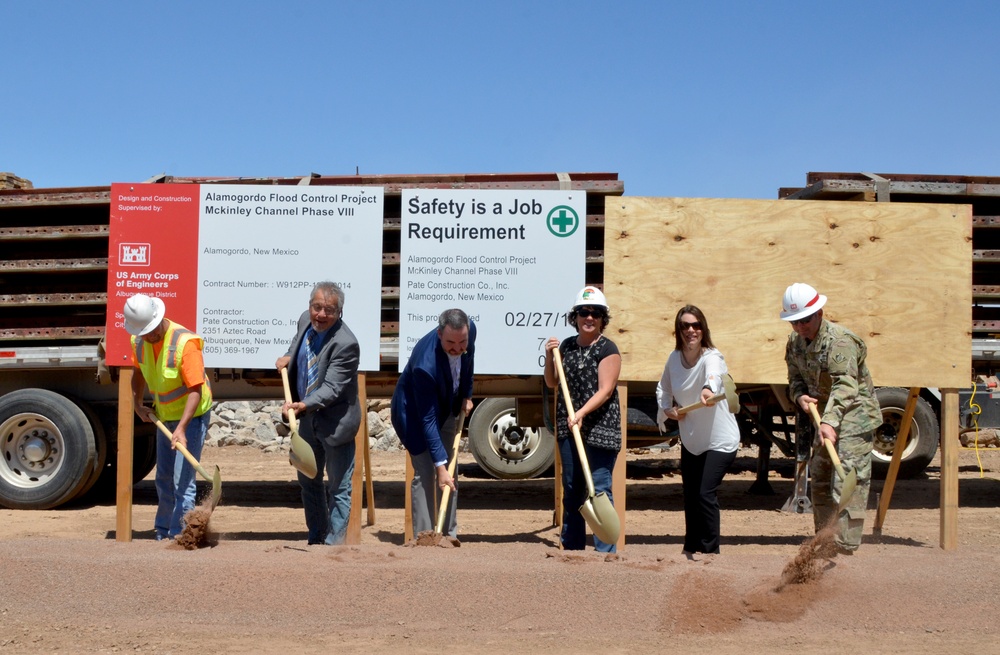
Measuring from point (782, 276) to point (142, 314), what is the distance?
4.48 meters

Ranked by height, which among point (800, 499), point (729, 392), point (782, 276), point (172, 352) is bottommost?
point (800, 499)

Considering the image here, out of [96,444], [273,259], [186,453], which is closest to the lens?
[186,453]

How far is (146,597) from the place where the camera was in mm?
4887

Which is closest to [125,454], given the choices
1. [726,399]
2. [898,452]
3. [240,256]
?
[240,256]

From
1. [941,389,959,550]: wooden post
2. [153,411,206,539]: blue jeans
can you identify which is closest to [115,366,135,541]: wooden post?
[153,411,206,539]: blue jeans

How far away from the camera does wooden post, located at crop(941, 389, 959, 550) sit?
7402mm

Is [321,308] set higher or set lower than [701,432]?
higher

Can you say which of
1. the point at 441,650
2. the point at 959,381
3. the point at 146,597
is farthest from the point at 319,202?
the point at 959,381

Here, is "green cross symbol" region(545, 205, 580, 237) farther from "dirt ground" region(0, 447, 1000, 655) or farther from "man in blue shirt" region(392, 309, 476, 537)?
"dirt ground" region(0, 447, 1000, 655)

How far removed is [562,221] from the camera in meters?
7.38

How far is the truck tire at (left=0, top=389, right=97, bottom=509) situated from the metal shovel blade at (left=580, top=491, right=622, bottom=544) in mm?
5665

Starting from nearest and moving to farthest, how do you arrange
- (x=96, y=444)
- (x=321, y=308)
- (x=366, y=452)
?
1. (x=321, y=308)
2. (x=366, y=452)
3. (x=96, y=444)

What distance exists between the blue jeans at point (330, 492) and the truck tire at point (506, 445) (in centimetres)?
552

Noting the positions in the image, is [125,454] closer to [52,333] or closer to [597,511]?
[52,333]
